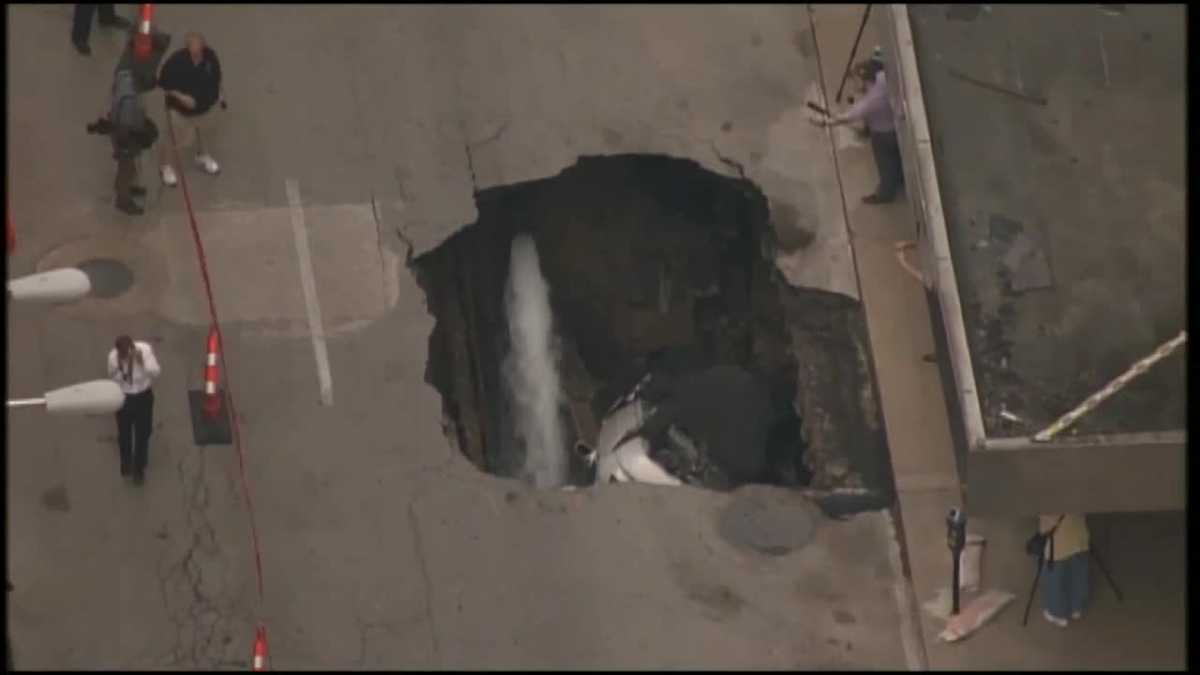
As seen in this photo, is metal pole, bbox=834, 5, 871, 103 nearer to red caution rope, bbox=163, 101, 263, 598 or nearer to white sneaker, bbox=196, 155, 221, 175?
white sneaker, bbox=196, 155, 221, 175

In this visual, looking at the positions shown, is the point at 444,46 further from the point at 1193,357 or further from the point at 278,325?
the point at 1193,357

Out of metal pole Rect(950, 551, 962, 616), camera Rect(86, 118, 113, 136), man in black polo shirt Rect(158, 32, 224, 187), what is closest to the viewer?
metal pole Rect(950, 551, 962, 616)

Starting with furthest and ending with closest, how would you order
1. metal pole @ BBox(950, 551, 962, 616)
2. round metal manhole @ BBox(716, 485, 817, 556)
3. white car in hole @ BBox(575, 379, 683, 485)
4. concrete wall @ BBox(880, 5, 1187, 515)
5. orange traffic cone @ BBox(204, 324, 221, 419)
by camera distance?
white car in hole @ BBox(575, 379, 683, 485) < round metal manhole @ BBox(716, 485, 817, 556) < metal pole @ BBox(950, 551, 962, 616) < orange traffic cone @ BBox(204, 324, 221, 419) < concrete wall @ BBox(880, 5, 1187, 515)

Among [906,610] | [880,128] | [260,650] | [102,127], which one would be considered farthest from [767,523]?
[102,127]

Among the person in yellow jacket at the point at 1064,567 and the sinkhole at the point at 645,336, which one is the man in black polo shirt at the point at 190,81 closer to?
the sinkhole at the point at 645,336

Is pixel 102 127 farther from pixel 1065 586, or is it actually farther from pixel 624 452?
pixel 1065 586

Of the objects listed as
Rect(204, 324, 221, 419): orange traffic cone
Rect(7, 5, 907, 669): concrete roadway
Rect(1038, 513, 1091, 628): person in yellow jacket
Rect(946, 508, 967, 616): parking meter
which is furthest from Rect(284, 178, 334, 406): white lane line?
Rect(1038, 513, 1091, 628): person in yellow jacket
